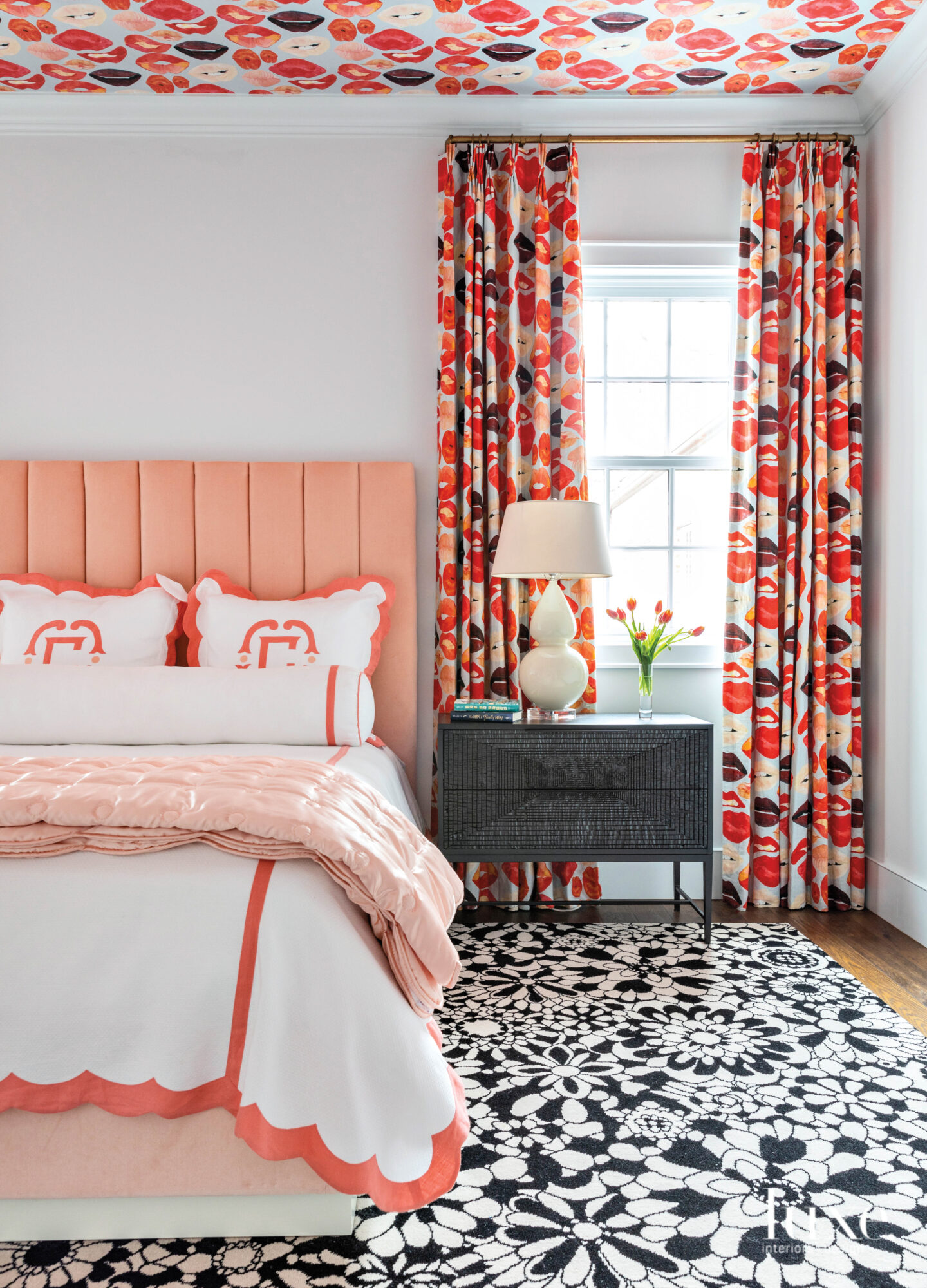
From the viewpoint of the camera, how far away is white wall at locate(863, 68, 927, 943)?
2787 mm

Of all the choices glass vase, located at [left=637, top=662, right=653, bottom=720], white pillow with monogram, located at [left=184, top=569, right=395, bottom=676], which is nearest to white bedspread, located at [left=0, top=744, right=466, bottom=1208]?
white pillow with monogram, located at [left=184, top=569, right=395, bottom=676]

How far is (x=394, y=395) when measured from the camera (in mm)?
3184

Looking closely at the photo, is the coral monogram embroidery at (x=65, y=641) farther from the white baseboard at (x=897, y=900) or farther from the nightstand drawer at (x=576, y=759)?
the white baseboard at (x=897, y=900)

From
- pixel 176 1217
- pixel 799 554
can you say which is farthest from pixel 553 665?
pixel 176 1217

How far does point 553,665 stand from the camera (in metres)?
2.83

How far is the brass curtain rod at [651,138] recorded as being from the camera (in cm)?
309

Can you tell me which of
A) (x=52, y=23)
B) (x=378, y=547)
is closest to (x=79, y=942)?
(x=378, y=547)

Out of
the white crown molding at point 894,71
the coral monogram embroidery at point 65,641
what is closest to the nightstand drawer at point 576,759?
the coral monogram embroidery at point 65,641

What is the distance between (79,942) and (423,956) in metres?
0.52

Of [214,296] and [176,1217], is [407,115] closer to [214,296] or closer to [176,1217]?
[214,296]

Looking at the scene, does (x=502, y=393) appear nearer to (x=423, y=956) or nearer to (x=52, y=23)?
(x=52, y=23)

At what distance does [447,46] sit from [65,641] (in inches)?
87.6

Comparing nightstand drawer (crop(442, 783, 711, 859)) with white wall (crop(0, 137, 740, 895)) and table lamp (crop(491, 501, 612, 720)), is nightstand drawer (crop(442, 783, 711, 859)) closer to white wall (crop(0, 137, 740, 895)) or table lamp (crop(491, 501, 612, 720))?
table lamp (crop(491, 501, 612, 720))

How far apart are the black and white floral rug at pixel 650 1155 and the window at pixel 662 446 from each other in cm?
144
